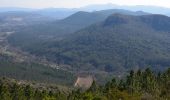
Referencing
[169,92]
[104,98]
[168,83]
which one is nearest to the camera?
[104,98]

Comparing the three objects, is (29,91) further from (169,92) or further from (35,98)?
(169,92)

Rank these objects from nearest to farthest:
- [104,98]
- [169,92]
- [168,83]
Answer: [104,98]
[169,92]
[168,83]

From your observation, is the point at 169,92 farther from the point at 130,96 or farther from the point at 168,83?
the point at 130,96

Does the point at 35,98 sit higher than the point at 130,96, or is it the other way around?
the point at 130,96

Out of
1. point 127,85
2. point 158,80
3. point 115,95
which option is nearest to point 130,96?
point 115,95

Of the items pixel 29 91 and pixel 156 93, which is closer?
pixel 156 93

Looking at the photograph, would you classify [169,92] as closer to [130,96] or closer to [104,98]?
[130,96]

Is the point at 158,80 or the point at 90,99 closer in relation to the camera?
the point at 90,99

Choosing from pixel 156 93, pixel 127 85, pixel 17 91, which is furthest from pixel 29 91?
pixel 156 93
